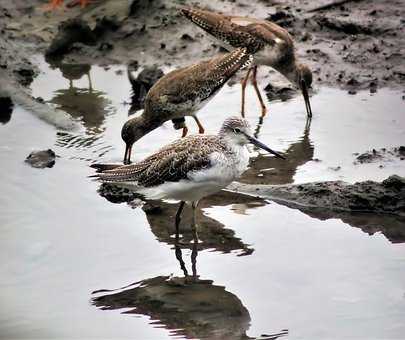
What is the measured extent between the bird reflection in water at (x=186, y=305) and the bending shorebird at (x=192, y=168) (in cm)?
77

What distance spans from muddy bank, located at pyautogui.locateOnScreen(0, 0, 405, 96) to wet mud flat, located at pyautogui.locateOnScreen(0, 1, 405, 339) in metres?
0.03

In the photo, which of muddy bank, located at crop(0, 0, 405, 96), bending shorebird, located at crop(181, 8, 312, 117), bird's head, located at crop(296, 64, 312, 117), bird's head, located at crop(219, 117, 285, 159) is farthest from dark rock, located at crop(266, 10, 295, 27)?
bird's head, located at crop(219, 117, 285, 159)

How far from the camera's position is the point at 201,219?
27.9 ft

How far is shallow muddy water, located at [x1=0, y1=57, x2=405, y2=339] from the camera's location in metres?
6.73

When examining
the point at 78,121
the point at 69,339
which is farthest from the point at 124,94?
the point at 69,339

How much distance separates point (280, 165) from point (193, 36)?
3844mm

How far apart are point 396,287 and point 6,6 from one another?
9.37m

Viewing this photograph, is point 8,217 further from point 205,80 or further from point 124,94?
point 124,94

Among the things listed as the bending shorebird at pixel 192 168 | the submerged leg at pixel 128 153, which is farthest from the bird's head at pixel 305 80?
the bending shorebird at pixel 192 168

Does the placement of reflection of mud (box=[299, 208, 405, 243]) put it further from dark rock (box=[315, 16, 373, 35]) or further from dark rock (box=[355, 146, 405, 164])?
dark rock (box=[315, 16, 373, 35])

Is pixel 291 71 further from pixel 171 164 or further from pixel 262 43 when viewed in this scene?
pixel 171 164

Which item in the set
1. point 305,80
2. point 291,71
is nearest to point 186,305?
point 305,80

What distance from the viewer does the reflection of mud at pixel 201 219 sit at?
26.2 feet

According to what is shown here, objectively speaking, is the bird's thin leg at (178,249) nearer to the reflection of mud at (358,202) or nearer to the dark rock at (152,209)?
the dark rock at (152,209)
